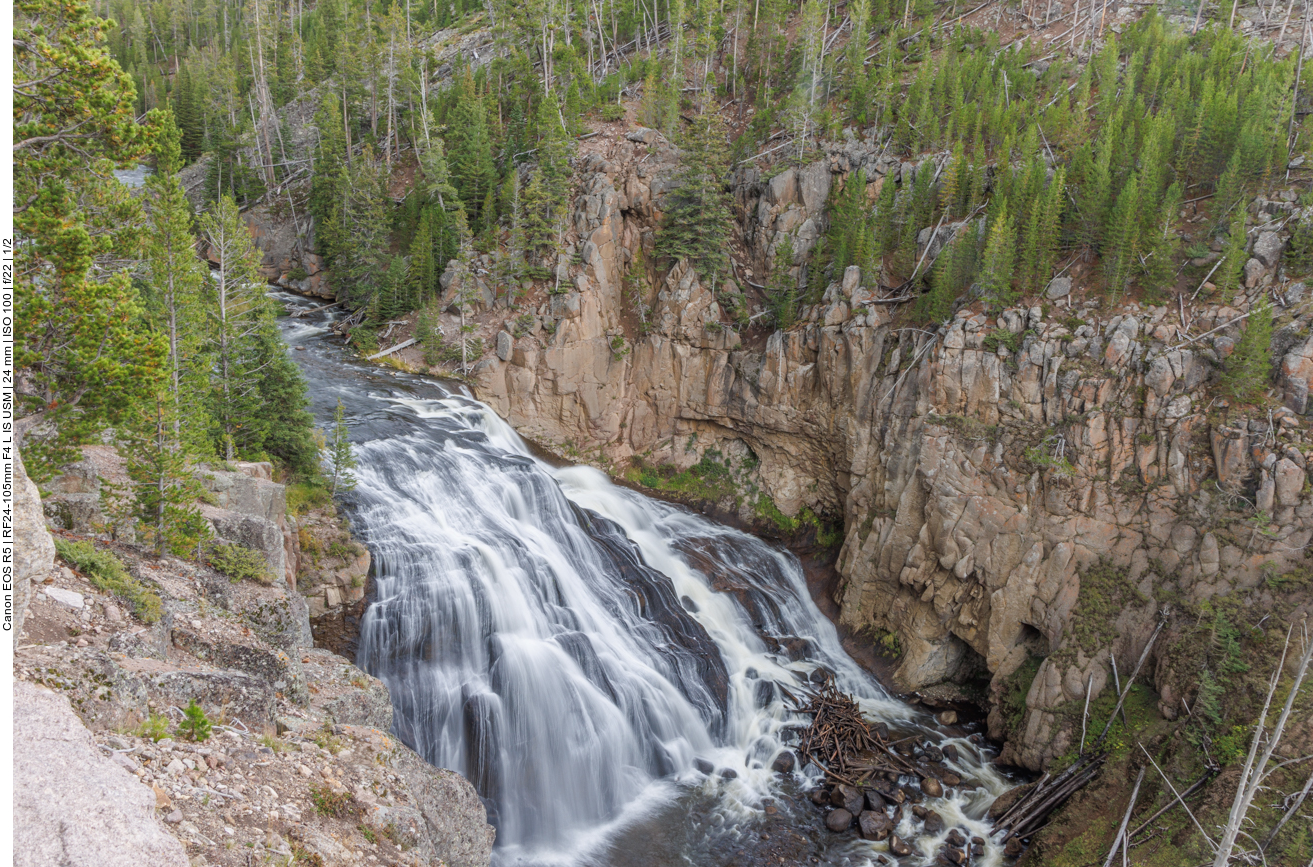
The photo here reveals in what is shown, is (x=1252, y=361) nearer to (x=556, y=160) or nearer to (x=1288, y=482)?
(x=1288, y=482)

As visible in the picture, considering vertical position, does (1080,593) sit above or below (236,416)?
below

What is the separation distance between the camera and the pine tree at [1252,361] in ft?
68.3

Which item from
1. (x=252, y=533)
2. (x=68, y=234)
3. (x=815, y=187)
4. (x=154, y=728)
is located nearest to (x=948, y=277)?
(x=815, y=187)

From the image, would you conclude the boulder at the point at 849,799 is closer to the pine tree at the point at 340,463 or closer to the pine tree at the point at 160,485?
the pine tree at the point at 160,485

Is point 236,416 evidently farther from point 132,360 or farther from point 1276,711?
point 1276,711

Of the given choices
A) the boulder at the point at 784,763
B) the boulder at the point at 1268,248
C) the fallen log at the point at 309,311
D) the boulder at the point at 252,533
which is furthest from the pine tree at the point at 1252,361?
the fallen log at the point at 309,311

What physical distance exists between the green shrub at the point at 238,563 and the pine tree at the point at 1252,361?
2742 centimetres

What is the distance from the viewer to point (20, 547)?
7.79 meters

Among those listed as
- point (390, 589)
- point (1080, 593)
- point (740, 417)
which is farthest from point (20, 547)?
point (740, 417)

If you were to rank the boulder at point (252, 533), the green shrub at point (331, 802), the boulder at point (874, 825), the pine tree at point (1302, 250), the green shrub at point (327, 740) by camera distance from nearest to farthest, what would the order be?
the green shrub at point (331, 802) → the green shrub at point (327, 740) → the boulder at point (252, 533) → the boulder at point (874, 825) → the pine tree at point (1302, 250)

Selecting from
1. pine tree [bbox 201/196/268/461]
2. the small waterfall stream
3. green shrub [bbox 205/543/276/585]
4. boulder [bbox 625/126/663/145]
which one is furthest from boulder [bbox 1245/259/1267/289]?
pine tree [bbox 201/196/268/461]

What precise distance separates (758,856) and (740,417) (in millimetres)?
20196

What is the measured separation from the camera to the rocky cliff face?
2122cm

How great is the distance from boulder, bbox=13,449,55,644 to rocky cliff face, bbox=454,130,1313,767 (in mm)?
24428
